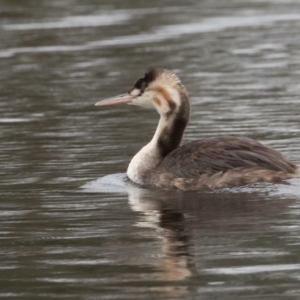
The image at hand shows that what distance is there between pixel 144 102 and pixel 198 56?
10.6m

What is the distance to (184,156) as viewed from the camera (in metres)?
12.0

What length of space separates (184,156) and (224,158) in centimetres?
53

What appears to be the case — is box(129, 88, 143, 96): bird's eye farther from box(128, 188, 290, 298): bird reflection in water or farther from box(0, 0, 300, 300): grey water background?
box(128, 188, 290, 298): bird reflection in water

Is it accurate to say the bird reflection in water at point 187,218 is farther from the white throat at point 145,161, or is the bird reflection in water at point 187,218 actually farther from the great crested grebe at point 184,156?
the white throat at point 145,161

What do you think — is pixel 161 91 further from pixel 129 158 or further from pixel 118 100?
pixel 129 158

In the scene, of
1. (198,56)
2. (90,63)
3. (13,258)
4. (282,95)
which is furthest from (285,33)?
(13,258)

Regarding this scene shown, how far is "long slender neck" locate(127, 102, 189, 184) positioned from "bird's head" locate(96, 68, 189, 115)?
0.07 m

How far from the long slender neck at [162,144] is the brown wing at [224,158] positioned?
44 cm

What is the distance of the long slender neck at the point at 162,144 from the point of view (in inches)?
494

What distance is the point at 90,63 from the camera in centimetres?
2302

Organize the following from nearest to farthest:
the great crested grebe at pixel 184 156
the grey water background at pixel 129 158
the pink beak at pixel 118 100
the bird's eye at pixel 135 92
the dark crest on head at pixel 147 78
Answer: the grey water background at pixel 129 158 < the great crested grebe at pixel 184 156 < the dark crest on head at pixel 147 78 < the bird's eye at pixel 135 92 < the pink beak at pixel 118 100

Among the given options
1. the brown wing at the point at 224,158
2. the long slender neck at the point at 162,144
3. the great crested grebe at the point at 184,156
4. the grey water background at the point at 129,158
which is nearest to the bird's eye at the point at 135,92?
the great crested grebe at the point at 184,156

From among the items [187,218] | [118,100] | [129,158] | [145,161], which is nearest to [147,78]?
[118,100]

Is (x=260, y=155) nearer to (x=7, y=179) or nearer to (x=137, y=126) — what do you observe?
(x=7, y=179)
